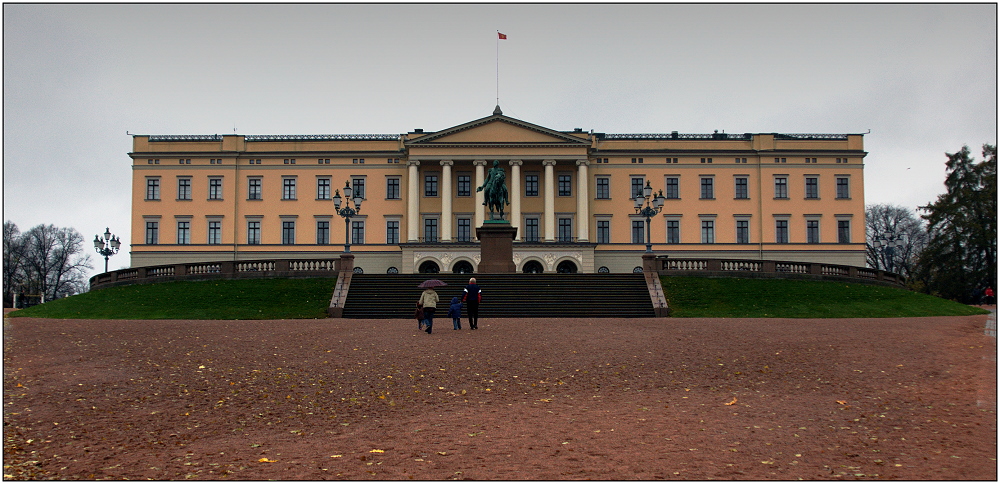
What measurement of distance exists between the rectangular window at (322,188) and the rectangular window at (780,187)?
41.3 m

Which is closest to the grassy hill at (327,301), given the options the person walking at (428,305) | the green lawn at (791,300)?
the green lawn at (791,300)

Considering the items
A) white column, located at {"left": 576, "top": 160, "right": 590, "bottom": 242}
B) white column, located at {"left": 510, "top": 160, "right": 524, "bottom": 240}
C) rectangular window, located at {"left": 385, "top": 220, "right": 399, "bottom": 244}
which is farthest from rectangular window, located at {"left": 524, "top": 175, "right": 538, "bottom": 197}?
rectangular window, located at {"left": 385, "top": 220, "right": 399, "bottom": 244}

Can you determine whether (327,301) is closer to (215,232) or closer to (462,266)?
(462,266)

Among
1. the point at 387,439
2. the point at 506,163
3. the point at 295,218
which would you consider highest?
the point at 506,163

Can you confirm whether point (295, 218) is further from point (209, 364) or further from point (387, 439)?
point (387, 439)

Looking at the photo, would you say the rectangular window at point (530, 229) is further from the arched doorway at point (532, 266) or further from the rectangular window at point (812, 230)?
the rectangular window at point (812, 230)

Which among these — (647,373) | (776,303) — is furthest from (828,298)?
(647,373)

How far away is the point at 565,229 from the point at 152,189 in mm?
38033

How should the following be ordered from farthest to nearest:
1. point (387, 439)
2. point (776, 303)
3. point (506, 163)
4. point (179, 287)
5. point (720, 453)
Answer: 1. point (506, 163)
2. point (179, 287)
3. point (776, 303)
4. point (387, 439)
5. point (720, 453)

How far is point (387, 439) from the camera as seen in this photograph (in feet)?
32.3

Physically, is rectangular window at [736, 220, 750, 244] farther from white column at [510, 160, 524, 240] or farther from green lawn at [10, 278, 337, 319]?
green lawn at [10, 278, 337, 319]

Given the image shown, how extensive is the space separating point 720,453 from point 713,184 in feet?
204

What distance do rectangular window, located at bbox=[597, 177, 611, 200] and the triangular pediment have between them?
15.2 feet

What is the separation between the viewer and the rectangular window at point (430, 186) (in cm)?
6762
